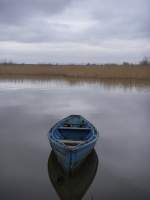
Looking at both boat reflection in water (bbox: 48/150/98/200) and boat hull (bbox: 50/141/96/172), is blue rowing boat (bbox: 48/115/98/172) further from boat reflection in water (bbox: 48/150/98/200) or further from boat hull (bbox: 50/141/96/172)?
boat reflection in water (bbox: 48/150/98/200)

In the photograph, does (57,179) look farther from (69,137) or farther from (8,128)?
(8,128)

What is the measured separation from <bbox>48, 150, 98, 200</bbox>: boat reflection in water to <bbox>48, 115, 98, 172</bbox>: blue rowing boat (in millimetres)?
224

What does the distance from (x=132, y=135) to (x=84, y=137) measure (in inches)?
90.2

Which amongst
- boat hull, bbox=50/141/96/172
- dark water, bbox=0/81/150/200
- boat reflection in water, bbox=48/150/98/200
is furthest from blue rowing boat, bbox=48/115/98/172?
dark water, bbox=0/81/150/200

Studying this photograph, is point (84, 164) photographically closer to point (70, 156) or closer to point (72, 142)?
point (72, 142)

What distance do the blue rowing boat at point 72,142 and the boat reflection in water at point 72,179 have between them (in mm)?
224

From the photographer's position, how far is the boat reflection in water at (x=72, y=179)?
493cm

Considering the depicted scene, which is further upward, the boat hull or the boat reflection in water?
the boat hull

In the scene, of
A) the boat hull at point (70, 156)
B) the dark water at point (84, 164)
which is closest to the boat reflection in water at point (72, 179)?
the dark water at point (84, 164)

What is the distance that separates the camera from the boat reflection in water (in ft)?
16.2

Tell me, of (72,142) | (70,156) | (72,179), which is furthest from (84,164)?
(70,156)

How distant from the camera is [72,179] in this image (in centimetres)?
532

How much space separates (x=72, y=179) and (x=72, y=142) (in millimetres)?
1108

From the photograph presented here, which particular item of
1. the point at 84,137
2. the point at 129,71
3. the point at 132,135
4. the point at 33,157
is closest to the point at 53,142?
the point at 33,157
